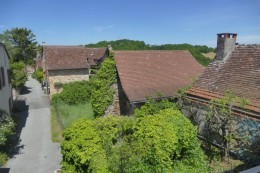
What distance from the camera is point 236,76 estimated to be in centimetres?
A: 1386

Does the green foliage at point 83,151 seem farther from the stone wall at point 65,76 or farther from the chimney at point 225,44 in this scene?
the stone wall at point 65,76

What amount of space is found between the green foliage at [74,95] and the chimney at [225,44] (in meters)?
14.9

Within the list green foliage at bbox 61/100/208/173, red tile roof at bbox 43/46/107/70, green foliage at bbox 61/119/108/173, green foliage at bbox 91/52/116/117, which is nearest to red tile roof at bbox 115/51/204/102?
green foliage at bbox 91/52/116/117

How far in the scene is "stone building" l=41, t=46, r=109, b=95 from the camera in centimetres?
2773

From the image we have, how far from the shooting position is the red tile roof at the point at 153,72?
1738 centimetres

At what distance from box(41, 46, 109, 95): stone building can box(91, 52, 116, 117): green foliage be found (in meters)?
9.41

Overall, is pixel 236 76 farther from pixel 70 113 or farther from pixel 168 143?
pixel 70 113

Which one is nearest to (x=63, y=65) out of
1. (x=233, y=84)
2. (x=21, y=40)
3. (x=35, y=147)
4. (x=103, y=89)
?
(x=103, y=89)

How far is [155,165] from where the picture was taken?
9.51 m

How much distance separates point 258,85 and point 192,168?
5.61 meters

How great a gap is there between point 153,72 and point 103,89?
453 cm

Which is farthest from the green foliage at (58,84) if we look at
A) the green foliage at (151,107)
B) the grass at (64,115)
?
the green foliage at (151,107)

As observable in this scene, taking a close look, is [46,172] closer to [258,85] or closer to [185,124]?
[185,124]

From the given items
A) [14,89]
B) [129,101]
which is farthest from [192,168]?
[14,89]
